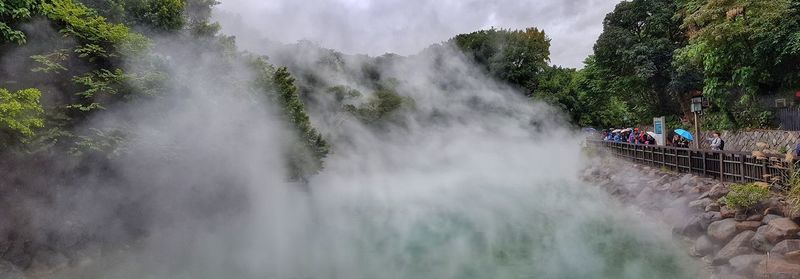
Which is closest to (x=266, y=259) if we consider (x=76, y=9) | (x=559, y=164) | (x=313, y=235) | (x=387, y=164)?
(x=313, y=235)

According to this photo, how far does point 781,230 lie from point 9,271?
384 inches

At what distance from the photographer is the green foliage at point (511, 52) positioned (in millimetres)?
23312

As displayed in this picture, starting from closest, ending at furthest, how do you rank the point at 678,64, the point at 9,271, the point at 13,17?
the point at 9,271
the point at 13,17
the point at 678,64

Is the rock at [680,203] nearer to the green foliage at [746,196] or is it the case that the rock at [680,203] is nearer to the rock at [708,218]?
the rock at [708,218]

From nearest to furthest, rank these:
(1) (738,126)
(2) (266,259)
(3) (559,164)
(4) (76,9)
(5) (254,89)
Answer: (4) (76,9), (2) (266,259), (5) (254,89), (1) (738,126), (3) (559,164)

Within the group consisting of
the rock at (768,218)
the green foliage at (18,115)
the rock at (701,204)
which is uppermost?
the green foliage at (18,115)

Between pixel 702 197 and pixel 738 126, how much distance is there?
8523 millimetres

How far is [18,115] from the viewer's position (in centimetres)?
553

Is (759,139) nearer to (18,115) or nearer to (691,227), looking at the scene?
(691,227)

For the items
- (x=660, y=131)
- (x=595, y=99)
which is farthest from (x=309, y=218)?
(x=595, y=99)

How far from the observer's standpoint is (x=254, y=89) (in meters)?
9.64

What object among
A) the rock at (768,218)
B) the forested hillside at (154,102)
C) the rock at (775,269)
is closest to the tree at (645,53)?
the forested hillside at (154,102)

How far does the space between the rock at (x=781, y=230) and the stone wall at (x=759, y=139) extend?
6.16 m

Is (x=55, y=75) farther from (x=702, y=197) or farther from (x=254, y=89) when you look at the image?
(x=702, y=197)
